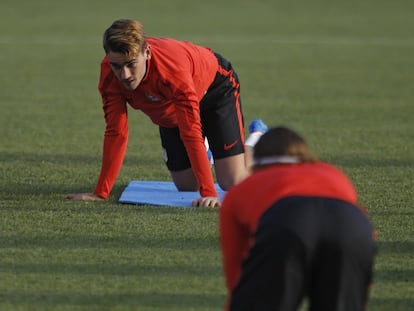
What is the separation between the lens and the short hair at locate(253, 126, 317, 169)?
3801 mm

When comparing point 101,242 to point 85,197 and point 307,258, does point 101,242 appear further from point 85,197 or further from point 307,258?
point 307,258

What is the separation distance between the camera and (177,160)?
7.69m

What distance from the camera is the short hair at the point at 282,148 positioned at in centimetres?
380

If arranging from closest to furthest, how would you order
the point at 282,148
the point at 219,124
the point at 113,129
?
the point at 282,148 → the point at 113,129 → the point at 219,124

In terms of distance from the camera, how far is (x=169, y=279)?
17.6 ft

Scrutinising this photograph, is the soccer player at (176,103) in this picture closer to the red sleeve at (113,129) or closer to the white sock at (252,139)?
the red sleeve at (113,129)

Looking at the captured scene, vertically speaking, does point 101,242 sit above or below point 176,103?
below

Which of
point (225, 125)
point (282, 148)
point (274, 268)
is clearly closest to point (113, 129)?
point (225, 125)

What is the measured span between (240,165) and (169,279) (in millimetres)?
2436

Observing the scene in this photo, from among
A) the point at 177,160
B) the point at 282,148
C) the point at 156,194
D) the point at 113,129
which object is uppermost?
the point at 282,148

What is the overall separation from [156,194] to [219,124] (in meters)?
0.70

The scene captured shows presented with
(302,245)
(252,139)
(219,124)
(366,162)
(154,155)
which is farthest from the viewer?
(154,155)

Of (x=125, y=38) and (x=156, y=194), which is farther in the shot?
(x=156, y=194)

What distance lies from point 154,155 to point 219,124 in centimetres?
225
